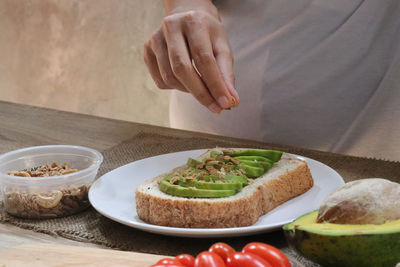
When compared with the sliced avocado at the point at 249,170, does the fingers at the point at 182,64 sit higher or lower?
higher

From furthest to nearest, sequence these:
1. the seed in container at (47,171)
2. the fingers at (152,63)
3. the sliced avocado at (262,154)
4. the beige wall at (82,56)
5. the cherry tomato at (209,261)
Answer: the beige wall at (82,56) → the fingers at (152,63) → the sliced avocado at (262,154) → the seed in container at (47,171) → the cherry tomato at (209,261)

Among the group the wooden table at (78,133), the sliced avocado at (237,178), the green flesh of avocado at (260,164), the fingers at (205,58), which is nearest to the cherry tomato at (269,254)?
the sliced avocado at (237,178)

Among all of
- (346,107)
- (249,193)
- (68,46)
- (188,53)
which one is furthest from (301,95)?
(68,46)

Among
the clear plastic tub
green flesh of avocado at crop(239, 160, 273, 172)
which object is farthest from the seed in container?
green flesh of avocado at crop(239, 160, 273, 172)

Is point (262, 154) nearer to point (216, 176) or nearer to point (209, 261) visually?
point (216, 176)

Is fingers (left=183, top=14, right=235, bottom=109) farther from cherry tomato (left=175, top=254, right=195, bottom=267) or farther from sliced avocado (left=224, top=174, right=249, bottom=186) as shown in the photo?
cherry tomato (left=175, top=254, right=195, bottom=267)

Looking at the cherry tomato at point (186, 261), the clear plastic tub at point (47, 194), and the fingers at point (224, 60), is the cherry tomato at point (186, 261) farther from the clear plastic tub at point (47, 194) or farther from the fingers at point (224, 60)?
the fingers at point (224, 60)
